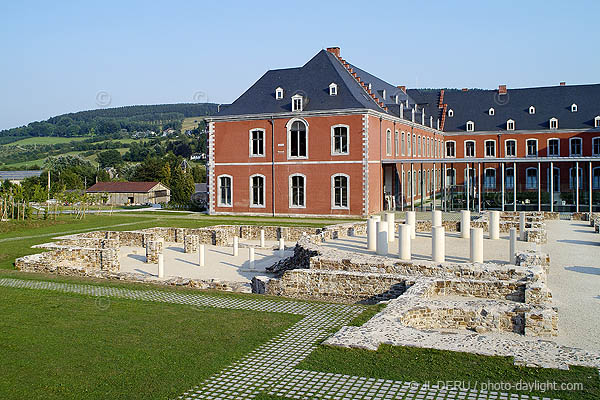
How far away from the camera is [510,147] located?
6444cm

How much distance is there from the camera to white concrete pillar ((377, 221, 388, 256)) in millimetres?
20320

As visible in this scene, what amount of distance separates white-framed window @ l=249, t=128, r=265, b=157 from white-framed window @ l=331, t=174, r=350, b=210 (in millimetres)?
6259

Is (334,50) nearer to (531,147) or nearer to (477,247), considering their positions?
(531,147)

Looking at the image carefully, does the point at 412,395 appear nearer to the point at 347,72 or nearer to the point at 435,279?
the point at 435,279

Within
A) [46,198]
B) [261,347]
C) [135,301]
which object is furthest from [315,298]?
[46,198]

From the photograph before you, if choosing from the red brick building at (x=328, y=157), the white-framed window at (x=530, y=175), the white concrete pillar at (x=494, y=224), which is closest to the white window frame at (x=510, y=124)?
the white-framed window at (x=530, y=175)

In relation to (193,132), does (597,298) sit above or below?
below

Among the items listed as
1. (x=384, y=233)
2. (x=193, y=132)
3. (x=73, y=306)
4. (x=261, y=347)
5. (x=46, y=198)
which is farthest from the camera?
(x=193, y=132)

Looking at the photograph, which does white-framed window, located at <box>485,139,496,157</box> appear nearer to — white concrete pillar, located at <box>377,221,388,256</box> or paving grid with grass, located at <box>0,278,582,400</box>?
white concrete pillar, located at <box>377,221,388,256</box>

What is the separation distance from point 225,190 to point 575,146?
37.8 m

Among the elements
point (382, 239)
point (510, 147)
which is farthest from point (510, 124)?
point (382, 239)

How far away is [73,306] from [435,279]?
8.64m

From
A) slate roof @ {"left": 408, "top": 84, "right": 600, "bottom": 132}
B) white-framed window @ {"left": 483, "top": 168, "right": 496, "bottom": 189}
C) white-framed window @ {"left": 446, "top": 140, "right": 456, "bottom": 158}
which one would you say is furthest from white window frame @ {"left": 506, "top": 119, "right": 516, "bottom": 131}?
white-framed window @ {"left": 446, "top": 140, "right": 456, "bottom": 158}

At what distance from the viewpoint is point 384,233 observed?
66.7 ft
